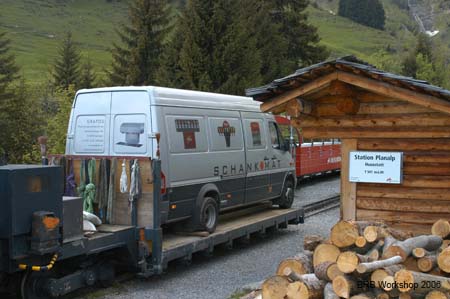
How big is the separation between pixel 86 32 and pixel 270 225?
354 ft

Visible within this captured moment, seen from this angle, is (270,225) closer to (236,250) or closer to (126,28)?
(236,250)

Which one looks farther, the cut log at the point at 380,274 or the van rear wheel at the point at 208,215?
the van rear wheel at the point at 208,215

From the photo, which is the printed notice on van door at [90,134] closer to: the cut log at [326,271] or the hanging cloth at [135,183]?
the hanging cloth at [135,183]

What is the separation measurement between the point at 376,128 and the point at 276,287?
335cm

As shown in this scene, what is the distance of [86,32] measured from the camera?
11481 centimetres

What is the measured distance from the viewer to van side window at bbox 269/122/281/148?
14179mm

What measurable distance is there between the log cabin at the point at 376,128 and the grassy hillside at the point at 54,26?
259ft

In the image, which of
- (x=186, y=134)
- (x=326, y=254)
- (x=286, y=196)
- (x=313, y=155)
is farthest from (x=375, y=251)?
(x=313, y=155)

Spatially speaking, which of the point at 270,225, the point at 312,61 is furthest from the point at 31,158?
the point at 312,61

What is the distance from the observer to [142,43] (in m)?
38.0

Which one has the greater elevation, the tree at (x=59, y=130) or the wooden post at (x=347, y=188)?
the tree at (x=59, y=130)

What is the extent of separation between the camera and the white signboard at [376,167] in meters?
8.60

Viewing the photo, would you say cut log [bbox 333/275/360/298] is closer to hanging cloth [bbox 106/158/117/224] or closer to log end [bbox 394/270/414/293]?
log end [bbox 394/270/414/293]

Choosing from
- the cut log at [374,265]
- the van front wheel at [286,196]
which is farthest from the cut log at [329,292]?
the van front wheel at [286,196]
